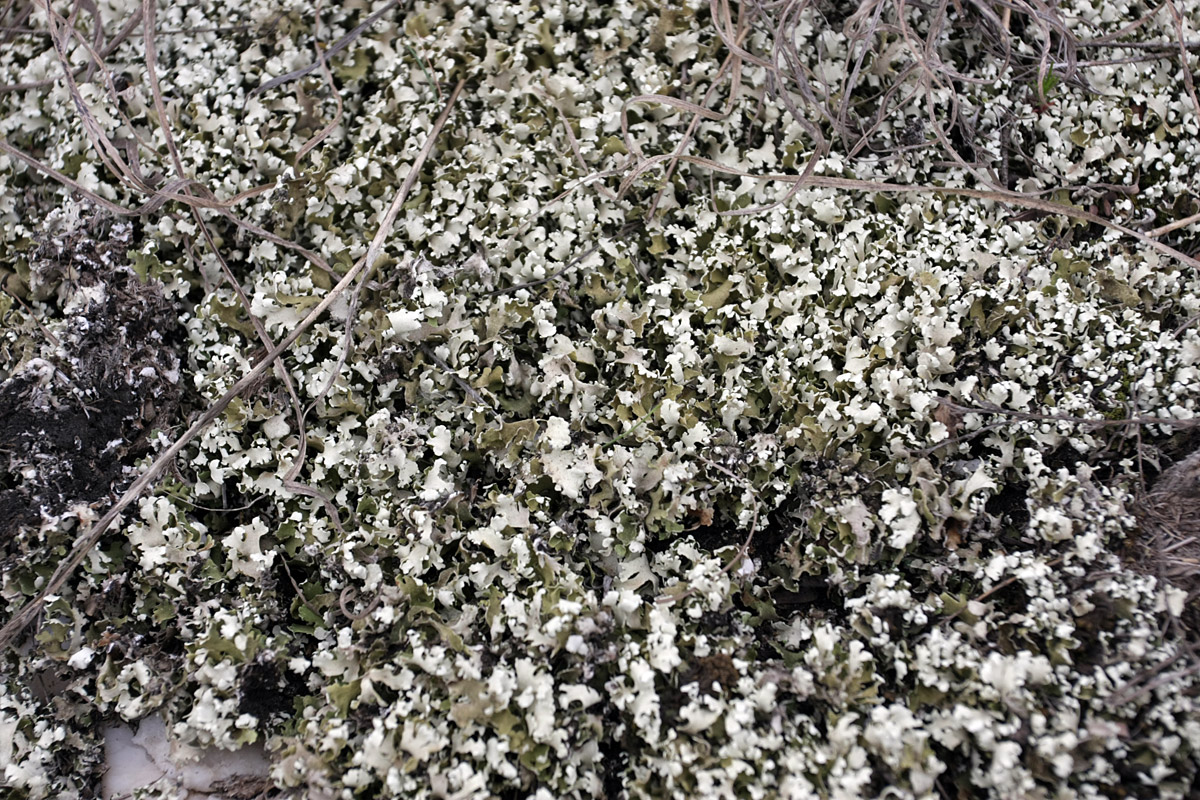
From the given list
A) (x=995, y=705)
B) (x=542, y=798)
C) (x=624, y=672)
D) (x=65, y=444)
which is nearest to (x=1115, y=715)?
(x=995, y=705)

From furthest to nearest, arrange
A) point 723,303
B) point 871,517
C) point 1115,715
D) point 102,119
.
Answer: point 102,119, point 723,303, point 871,517, point 1115,715

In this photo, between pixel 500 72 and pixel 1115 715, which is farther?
pixel 500 72

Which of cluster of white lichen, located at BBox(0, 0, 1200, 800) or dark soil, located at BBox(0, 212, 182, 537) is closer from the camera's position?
cluster of white lichen, located at BBox(0, 0, 1200, 800)

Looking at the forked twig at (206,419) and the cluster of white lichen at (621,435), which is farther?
the forked twig at (206,419)

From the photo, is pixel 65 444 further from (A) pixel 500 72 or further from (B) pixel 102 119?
(A) pixel 500 72

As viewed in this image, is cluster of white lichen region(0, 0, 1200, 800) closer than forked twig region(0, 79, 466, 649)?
Yes

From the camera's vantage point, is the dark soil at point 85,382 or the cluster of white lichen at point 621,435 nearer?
the cluster of white lichen at point 621,435

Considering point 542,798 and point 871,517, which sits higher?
point 871,517

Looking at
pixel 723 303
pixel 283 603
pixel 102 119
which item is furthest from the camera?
pixel 102 119
